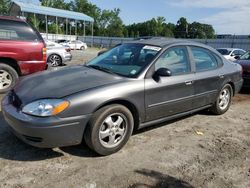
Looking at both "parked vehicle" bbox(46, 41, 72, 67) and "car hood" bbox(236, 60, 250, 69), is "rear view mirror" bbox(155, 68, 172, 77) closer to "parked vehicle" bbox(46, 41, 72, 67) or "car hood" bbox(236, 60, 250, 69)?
"car hood" bbox(236, 60, 250, 69)

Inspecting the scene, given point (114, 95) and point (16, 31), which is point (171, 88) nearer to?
point (114, 95)

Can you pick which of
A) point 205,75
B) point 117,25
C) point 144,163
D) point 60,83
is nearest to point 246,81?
point 205,75

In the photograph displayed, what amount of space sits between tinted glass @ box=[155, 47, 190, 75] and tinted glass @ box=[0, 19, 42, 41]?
3786mm

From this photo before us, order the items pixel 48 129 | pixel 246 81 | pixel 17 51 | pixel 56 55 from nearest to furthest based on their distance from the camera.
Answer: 1. pixel 48 129
2. pixel 17 51
3. pixel 246 81
4. pixel 56 55

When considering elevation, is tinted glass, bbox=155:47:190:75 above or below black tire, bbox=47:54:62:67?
above

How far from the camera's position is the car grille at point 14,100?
3.80 m

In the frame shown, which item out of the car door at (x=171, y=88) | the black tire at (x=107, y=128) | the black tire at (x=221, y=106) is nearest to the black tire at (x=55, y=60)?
the black tire at (x=221, y=106)

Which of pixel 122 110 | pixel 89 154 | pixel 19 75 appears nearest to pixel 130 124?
pixel 122 110

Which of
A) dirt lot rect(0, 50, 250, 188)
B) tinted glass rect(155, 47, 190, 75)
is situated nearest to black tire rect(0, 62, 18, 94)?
dirt lot rect(0, 50, 250, 188)

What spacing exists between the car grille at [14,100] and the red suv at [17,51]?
3.06 meters

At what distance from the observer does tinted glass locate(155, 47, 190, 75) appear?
468 cm

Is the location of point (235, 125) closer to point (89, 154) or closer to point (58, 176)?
point (89, 154)

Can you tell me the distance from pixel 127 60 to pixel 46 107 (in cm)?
171

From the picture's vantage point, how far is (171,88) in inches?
184
